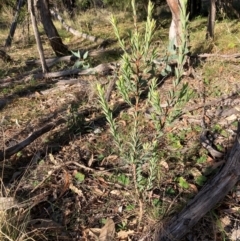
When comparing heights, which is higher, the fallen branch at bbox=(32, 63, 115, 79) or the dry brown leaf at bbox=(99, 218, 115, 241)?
the fallen branch at bbox=(32, 63, 115, 79)

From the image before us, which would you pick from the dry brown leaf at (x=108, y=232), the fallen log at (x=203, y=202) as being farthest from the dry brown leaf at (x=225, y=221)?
the dry brown leaf at (x=108, y=232)

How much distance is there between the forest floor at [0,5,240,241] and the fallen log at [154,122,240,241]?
0.41 ft

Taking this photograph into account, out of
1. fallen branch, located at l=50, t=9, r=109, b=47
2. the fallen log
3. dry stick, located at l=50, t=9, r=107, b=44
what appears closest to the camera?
the fallen log

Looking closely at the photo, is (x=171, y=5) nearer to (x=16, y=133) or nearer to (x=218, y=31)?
(x=218, y=31)

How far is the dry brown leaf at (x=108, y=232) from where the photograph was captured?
2.53 metres

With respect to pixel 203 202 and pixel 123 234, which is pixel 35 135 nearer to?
pixel 123 234

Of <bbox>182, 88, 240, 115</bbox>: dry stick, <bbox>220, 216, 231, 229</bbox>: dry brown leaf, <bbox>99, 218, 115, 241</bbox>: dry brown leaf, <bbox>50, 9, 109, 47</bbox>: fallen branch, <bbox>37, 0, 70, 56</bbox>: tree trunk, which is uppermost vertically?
<bbox>37, 0, 70, 56</bbox>: tree trunk

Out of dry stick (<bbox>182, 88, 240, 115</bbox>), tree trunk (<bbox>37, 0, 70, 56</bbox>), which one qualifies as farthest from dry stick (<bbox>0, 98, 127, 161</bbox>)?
tree trunk (<bbox>37, 0, 70, 56</bbox>)

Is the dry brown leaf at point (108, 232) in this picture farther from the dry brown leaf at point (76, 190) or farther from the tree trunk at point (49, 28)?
the tree trunk at point (49, 28)

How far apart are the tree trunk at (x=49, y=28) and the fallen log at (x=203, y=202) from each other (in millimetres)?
5242

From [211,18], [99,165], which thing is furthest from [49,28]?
[99,165]

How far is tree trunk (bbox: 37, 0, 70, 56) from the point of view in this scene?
7.05 m

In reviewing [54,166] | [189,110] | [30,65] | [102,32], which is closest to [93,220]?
[54,166]

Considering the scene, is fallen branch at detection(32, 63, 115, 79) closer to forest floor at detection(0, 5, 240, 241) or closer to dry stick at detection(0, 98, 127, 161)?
forest floor at detection(0, 5, 240, 241)
